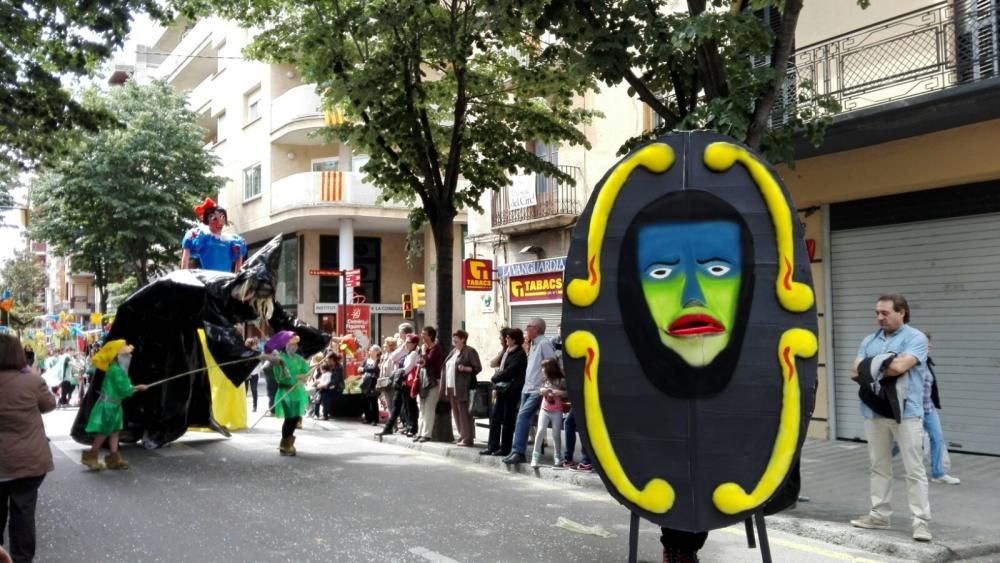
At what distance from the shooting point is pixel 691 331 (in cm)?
361

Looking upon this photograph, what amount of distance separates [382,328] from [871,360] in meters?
26.5

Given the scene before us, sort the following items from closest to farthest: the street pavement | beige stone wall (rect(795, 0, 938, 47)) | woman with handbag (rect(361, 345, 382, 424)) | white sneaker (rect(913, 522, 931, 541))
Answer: the street pavement < white sneaker (rect(913, 522, 931, 541)) < beige stone wall (rect(795, 0, 938, 47)) < woman with handbag (rect(361, 345, 382, 424))

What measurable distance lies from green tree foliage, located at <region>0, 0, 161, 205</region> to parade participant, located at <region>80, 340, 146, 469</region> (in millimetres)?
2786

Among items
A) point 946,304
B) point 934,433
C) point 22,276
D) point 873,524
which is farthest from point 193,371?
point 22,276

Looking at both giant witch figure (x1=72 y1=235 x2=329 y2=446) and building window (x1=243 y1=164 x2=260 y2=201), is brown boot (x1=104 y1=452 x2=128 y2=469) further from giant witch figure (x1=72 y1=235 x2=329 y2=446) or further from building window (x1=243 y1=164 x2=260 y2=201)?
building window (x1=243 y1=164 x2=260 y2=201)

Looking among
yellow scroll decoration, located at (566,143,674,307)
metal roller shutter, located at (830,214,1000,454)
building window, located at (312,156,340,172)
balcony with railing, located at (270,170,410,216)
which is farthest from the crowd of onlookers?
building window, located at (312,156,340,172)

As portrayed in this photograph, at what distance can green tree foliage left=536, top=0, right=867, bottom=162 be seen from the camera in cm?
859

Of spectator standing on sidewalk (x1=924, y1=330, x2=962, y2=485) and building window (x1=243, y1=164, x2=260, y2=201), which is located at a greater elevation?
building window (x1=243, y1=164, x2=260, y2=201)

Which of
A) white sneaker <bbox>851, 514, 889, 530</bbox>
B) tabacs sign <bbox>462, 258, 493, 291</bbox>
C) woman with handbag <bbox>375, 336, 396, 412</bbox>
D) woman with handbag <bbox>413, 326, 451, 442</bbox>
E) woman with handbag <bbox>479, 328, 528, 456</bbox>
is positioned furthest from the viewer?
tabacs sign <bbox>462, 258, 493, 291</bbox>

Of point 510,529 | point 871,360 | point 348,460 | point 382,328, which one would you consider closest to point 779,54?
point 871,360

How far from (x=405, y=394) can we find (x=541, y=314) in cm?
635

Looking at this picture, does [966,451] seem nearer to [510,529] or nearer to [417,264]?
[510,529]

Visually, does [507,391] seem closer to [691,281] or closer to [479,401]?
[479,401]

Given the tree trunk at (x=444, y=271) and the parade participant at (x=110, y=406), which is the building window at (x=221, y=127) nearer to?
the tree trunk at (x=444, y=271)
